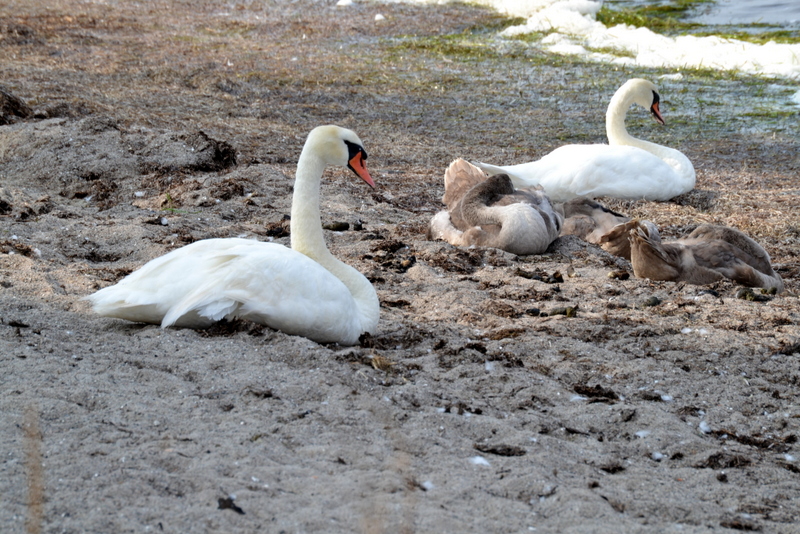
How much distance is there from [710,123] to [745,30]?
6.87 metres

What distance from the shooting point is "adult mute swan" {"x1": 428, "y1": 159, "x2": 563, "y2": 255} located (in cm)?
691

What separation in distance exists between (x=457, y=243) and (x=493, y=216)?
1.34 ft

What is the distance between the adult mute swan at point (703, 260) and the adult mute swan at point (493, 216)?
0.84m

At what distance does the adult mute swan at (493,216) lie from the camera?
272 inches

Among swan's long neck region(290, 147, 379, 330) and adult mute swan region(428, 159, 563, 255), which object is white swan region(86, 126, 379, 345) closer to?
swan's long neck region(290, 147, 379, 330)

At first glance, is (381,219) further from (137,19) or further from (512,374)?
(137,19)

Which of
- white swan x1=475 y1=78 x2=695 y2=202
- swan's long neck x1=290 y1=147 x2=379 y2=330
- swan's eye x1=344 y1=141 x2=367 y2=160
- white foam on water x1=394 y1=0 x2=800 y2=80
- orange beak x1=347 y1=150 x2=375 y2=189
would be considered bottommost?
white swan x1=475 y1=78 x2=695 y2=202

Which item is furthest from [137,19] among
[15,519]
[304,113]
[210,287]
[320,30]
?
[15,519]

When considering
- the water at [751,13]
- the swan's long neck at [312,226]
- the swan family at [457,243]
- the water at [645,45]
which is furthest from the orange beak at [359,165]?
the water at [751,13]

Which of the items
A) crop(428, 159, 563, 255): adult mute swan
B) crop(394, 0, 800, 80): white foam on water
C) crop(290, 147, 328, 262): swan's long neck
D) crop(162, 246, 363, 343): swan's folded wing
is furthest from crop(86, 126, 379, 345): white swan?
crop(394, 0, 800, 80): white foam on water

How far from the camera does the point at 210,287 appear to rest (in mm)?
3902

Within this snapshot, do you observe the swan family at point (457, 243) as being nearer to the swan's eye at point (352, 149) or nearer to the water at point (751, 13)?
the swan's eye at point (352, 149)

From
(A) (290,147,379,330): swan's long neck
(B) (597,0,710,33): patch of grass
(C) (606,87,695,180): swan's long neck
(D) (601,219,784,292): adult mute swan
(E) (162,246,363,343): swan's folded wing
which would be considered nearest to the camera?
(E) (162,246,363,343): swan's folded wing

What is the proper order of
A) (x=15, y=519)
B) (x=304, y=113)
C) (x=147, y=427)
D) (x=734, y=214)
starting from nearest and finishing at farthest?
1. (x=15, y=519)
2. (x=147, y=427)
3. (x=734, y=214)
4. (x=304, y=113)
